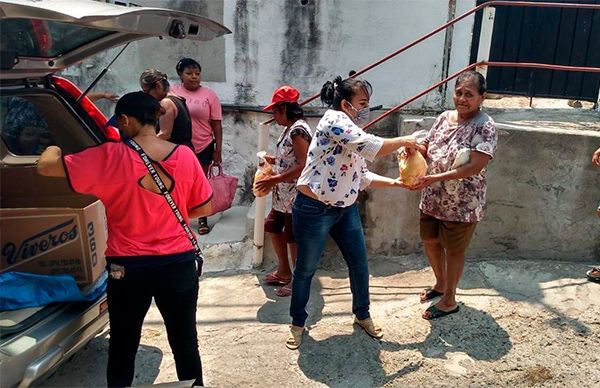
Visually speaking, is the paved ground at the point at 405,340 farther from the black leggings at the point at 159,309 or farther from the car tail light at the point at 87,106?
the car tail light at the point at 87,106

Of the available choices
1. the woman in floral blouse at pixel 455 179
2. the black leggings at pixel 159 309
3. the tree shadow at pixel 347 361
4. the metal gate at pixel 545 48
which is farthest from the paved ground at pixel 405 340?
the metal gate at pixel 545 48

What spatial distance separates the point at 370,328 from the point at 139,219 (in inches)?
74.0

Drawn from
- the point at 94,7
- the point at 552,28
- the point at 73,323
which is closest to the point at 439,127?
the point at 94,7

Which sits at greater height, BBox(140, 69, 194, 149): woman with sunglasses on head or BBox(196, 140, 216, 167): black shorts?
BBox(140, 69, 194, 149): woman with sunglasses on head

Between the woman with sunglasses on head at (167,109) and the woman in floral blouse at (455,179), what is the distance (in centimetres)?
224

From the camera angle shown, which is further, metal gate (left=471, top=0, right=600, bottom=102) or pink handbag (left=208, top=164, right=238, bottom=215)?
metal gate (left=471, top=0, right=600, bottom=102)

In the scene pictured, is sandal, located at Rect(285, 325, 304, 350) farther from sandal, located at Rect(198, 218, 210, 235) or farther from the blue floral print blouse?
sandal, located at Rect(198, 218, 210, 235)

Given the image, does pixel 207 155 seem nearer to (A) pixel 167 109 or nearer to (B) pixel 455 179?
(A) pixel 167 109

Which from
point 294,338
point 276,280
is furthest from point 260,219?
point 294,338

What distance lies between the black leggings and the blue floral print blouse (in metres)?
0.98

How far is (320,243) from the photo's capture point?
11.1 ft

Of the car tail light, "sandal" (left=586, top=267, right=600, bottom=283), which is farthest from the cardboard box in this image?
"sandal" (left=586, top=267, right=600, bottom=283)

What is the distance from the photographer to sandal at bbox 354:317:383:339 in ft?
11.8

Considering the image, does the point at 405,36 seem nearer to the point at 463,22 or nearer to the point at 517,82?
the point at 463,22
